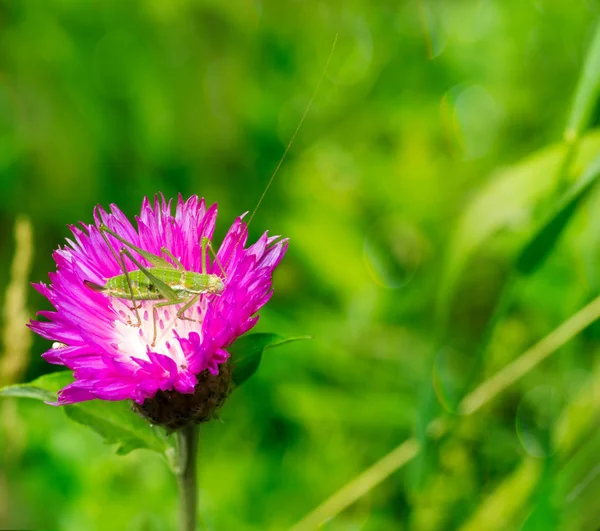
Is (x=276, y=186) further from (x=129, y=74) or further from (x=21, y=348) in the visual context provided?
(x=21, y=348)

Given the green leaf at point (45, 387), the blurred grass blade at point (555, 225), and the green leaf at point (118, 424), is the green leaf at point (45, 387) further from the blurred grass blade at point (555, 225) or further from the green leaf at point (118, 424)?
the blurred grass blade at point (555, 225)

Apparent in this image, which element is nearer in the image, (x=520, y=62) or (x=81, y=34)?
(x=520, y=62)

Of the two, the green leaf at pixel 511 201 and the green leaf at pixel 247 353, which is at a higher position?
the green leaf at pixel 511 201

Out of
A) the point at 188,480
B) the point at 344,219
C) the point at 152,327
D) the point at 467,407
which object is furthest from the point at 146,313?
the point at 344,219

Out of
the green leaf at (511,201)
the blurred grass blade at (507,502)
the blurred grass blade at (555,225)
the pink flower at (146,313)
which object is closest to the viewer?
the pink flower at (146,313)

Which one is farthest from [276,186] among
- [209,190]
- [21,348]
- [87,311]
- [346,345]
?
[87,311]

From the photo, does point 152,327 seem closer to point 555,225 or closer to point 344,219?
point 555,225

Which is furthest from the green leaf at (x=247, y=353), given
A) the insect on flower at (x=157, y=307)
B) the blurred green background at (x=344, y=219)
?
the blurred green background at (x=344, y=219)
